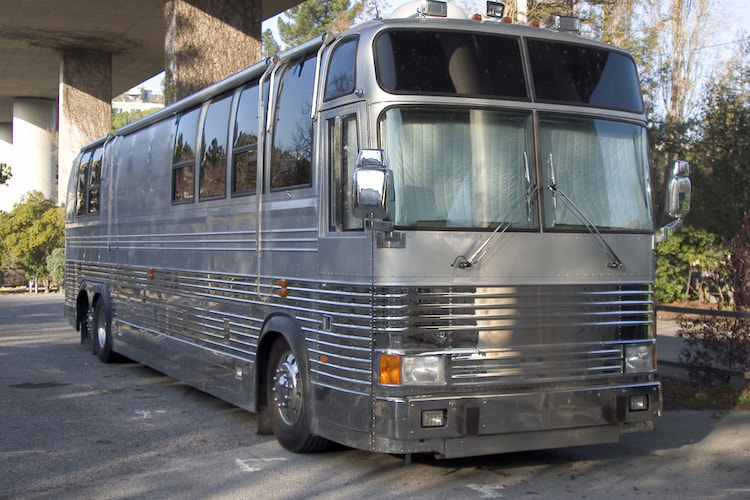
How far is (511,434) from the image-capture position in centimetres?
645

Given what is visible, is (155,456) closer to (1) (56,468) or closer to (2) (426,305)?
(1) (56,468)

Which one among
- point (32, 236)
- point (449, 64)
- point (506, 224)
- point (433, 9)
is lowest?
point (506, 224)

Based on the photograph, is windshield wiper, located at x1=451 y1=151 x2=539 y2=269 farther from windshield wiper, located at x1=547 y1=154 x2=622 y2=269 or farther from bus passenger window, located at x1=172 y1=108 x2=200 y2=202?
bus passenger window, located at x1=172 y1=108 x2=200 y2=202

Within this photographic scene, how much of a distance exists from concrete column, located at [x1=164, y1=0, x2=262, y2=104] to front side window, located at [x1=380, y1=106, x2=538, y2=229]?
11839 millimetres

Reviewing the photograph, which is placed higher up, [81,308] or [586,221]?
[586,221]

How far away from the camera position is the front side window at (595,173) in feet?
22.1

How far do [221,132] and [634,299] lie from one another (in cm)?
449

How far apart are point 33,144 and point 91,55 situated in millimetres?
14412

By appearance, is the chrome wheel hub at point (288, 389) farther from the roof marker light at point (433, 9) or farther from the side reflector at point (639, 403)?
the roof marker light at point (433, 9)

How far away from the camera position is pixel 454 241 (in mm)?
6328

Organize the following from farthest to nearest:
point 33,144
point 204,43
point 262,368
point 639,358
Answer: point 33,144 → point 204,43 → point 262,368 → point 639,358

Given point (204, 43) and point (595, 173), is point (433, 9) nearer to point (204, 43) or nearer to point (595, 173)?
point (595, 173)

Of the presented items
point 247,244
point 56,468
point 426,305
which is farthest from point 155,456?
point 426,305

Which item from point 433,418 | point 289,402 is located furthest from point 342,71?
point 289,402
